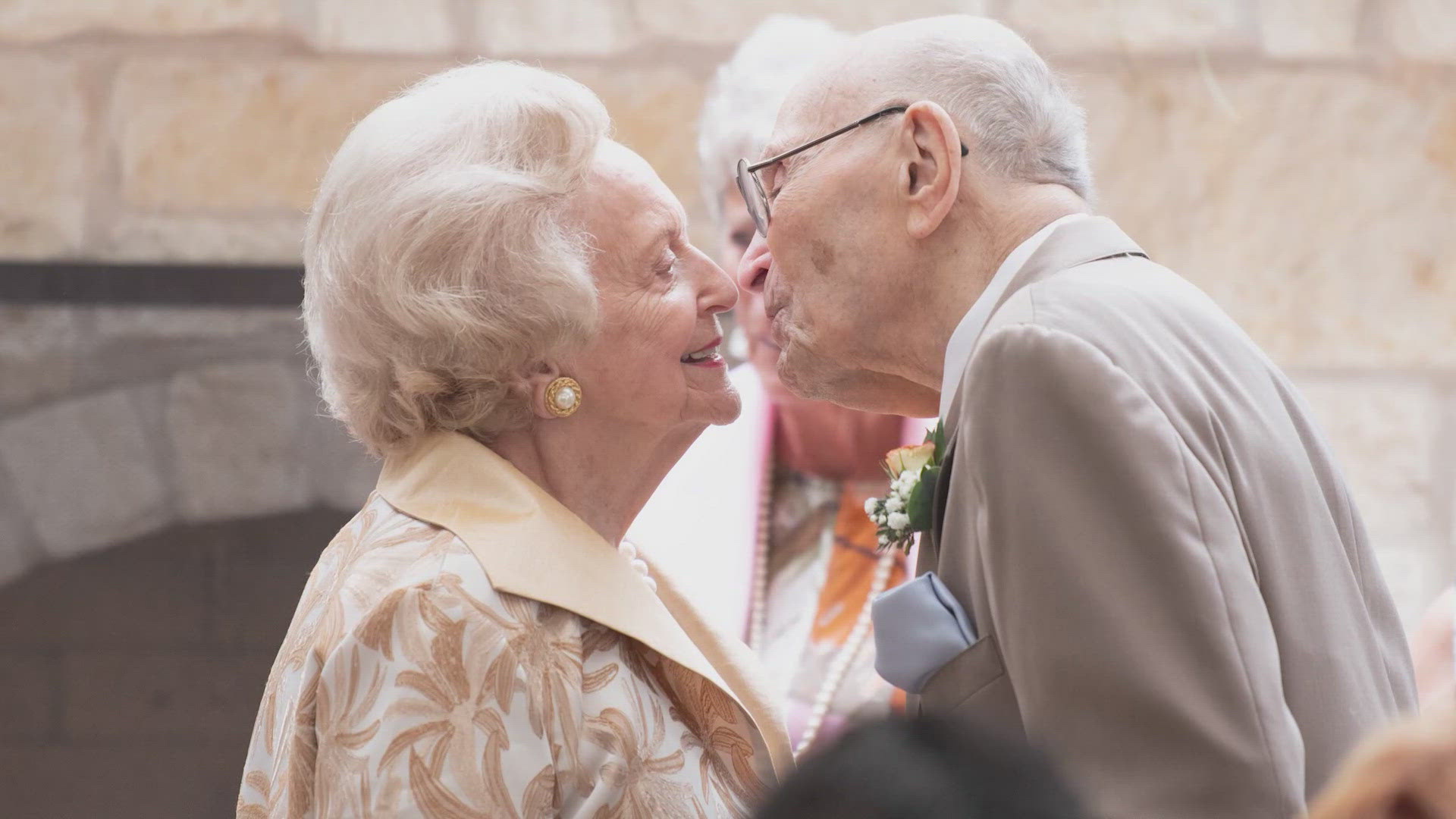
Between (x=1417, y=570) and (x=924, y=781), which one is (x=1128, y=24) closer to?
(x=1417, y=570)

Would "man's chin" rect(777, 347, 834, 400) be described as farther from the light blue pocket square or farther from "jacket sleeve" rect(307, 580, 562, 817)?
"jacket sleeve" rect(307, 580, 562, 817)

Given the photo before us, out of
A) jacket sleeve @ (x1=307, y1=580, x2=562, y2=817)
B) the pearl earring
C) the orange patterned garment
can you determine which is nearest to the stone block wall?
the orange patterned garment

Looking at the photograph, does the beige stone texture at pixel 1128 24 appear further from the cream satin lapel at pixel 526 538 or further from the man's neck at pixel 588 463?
the cream satin lapel at pixel 526 538

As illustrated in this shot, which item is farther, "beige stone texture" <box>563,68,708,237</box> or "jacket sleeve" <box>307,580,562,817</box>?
"beige stone texture" <box>563,68,708,237</box>

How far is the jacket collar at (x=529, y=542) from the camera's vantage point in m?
1.96

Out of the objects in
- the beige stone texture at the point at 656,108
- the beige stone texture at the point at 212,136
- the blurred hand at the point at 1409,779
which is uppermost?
the blurred hand at the point at 1409,779

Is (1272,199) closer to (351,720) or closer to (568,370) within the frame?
(568,370)

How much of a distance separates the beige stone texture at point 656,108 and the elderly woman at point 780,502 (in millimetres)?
338

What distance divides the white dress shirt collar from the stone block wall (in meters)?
2.01

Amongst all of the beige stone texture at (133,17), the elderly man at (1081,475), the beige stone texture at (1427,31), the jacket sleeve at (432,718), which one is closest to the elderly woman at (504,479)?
the jacket sleeve at (432,718)

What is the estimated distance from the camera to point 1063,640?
1.60 meters

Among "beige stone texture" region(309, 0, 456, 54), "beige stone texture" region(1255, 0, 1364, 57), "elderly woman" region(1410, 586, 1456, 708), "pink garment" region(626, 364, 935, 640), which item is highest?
"beige stone texture" region(1255, 0, 1364, 57)

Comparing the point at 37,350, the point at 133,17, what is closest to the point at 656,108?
the point at 133,17

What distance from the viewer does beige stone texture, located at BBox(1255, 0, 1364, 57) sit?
400 centimetres
